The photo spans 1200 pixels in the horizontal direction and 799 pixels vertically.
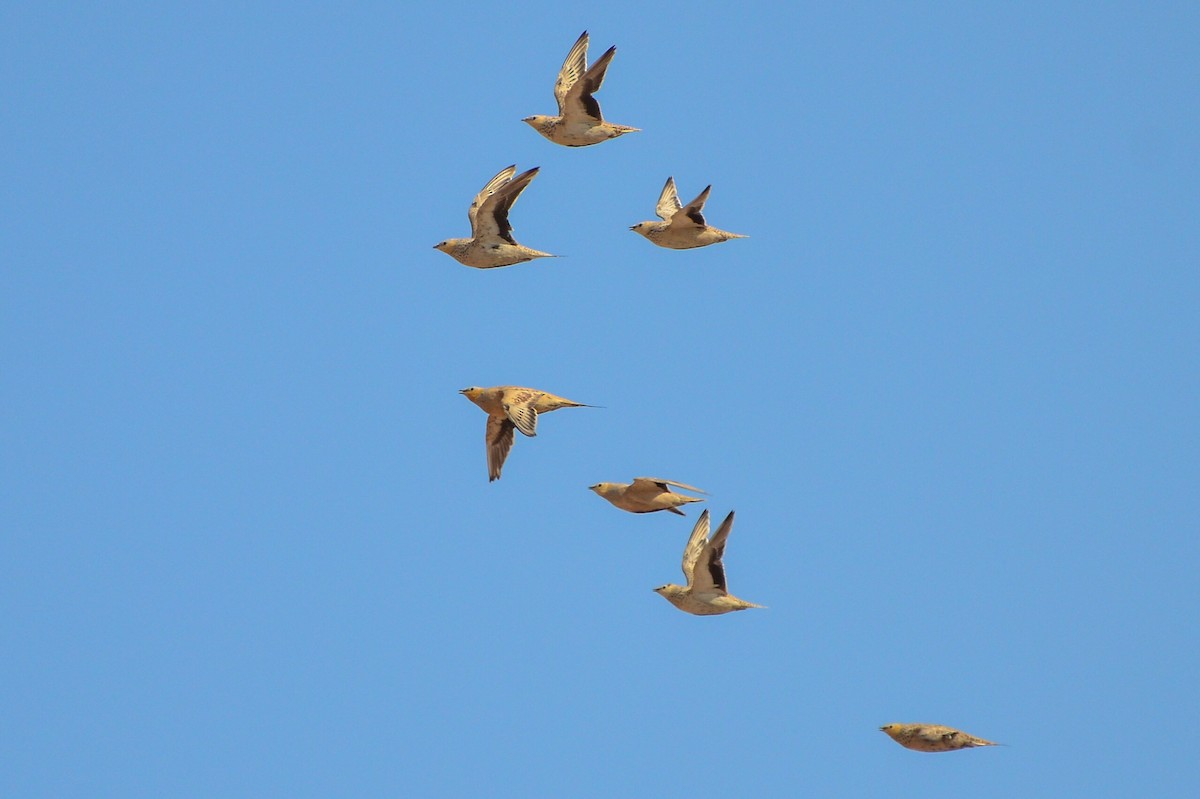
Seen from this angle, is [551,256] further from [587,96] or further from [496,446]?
[496,446]

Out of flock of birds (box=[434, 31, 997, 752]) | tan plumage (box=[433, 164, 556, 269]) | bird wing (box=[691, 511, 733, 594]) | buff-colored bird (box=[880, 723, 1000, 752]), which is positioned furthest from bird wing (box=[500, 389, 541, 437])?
buff-colored bird (box=[880, 723, 1000, 752])

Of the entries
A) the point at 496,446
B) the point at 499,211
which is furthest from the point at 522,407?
the point at 499,211

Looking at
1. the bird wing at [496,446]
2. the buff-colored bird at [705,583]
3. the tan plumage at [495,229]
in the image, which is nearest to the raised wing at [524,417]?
the bird wing at [496,446]

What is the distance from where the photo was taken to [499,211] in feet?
104

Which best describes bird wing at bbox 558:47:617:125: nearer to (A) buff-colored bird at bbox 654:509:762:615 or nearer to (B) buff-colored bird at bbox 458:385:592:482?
(B) buff-colored bird at bbox 458:385:592:482

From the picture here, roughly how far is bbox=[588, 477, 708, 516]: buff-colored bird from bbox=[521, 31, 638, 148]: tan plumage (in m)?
6.76

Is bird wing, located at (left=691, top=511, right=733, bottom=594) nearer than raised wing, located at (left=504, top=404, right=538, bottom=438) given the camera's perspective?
Yes

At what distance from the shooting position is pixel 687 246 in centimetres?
3350

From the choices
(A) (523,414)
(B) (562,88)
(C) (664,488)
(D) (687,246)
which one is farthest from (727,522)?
(B) (562,88)

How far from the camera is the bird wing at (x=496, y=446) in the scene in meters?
33.8

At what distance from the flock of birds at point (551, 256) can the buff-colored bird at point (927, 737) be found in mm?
350

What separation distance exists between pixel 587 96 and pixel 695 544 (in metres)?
8.82

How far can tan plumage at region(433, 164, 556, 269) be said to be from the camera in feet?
103

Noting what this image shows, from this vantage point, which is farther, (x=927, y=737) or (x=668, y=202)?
(x=668, y=202)
